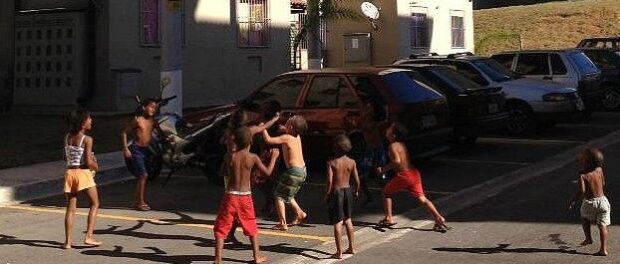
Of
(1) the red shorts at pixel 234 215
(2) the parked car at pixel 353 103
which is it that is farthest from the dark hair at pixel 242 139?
(2) the parked car at pixel 353 103

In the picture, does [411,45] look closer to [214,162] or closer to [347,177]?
[214,162]

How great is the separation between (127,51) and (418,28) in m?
13.4

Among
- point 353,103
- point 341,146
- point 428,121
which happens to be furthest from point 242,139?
point 428,121

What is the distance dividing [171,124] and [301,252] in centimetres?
461

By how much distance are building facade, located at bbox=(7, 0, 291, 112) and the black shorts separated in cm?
1184

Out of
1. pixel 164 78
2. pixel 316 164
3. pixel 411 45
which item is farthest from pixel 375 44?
pixel 316 164

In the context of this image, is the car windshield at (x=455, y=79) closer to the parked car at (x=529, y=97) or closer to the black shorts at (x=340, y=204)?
the parked car at (x=529, y=97)

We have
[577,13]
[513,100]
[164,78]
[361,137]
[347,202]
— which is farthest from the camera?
[577,13]

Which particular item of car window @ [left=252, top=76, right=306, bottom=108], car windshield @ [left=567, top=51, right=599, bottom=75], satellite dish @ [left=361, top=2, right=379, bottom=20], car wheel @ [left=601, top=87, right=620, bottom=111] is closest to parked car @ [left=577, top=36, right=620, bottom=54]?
car wheel @ [left=601, top=87, right=620, bottom=111]

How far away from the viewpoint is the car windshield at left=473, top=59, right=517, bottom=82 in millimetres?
15499

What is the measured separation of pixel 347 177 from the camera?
7.17m

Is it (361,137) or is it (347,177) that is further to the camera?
(361,137)

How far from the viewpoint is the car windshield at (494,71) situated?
1550 cm

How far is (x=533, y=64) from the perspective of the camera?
722 inches
